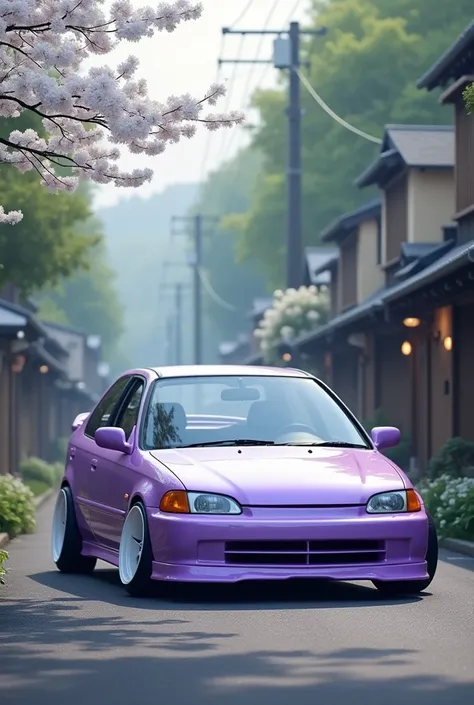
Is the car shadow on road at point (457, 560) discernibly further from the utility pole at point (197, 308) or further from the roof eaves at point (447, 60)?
the utility pole at point (197, 308)

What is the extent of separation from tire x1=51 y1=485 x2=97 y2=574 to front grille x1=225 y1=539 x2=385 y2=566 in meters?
2.84

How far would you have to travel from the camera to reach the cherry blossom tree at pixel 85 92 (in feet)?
40.4

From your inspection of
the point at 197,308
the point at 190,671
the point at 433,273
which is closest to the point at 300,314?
the point at 433,273

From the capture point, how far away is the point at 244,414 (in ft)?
38.6

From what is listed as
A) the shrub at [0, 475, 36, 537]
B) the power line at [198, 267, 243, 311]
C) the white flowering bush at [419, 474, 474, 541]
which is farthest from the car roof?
the power line at [198, 267, 243, 311]

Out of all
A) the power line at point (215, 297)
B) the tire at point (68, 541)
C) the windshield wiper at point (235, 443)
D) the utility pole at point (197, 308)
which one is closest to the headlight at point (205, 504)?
the windshield wiper at point (235, 443)

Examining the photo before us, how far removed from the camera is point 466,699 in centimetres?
680

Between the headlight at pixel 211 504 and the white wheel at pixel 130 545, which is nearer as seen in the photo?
the headlight at pixel 211 504

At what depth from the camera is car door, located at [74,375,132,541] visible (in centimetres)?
1229

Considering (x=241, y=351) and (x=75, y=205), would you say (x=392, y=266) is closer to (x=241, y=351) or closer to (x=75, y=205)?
(x=75, y=205)

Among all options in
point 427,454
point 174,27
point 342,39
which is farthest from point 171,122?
point 342,39

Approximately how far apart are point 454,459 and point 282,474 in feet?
41.0

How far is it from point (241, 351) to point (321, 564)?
81317 millimetres

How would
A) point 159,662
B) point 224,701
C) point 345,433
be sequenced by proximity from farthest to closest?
1. point 345,433
2. point 159,662
3. point 224,701
